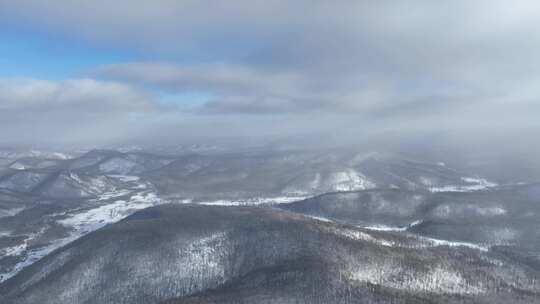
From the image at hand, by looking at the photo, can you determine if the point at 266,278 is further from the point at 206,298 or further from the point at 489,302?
the point at 489,302

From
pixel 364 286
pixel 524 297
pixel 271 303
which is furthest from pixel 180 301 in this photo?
pixel 524 297

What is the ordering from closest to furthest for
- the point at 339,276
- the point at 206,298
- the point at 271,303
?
the point at 271,303 < the point at 206,298 < the point at 339,276

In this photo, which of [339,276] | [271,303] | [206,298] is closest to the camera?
[271,303]

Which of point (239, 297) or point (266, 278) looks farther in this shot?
point (266, 278)

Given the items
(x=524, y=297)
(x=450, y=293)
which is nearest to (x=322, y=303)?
(x=450, y=293)

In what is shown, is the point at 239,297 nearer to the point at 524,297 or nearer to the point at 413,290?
the point at 413,290

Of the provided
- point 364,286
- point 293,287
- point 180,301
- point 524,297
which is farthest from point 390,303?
point 180,301

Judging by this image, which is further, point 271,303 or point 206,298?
point 206,298
